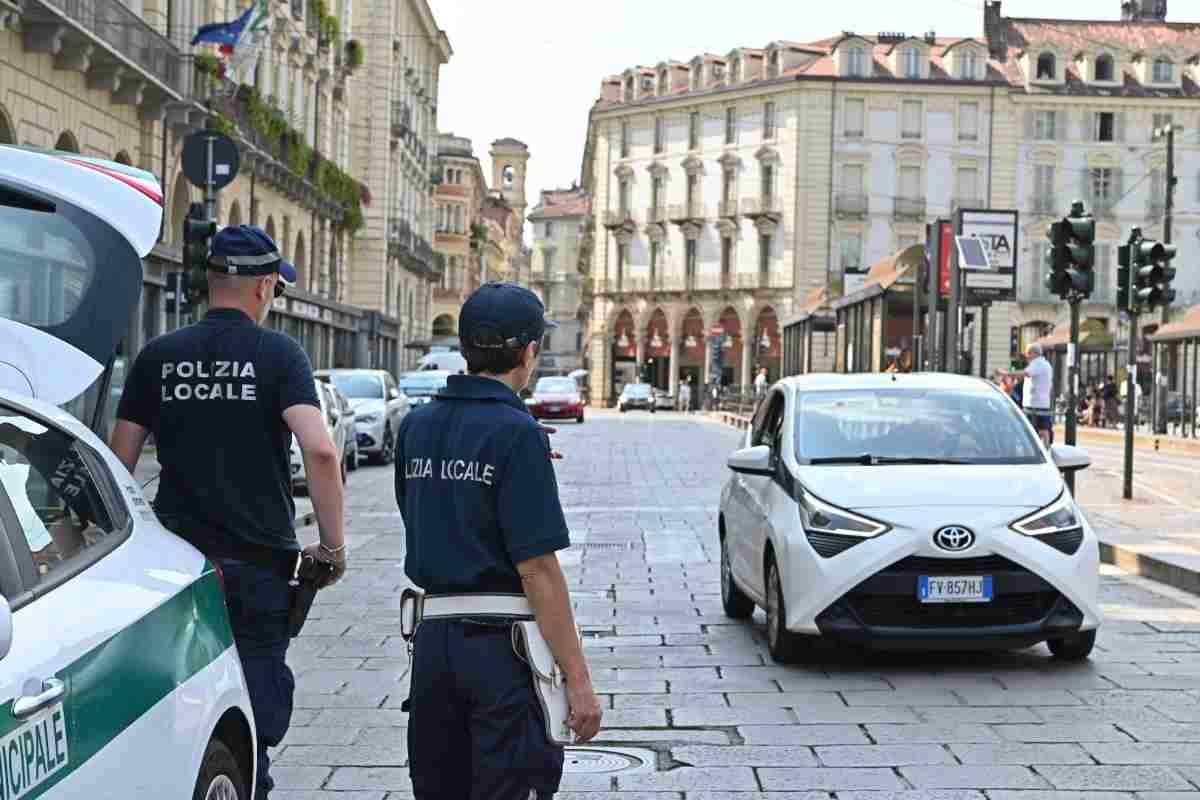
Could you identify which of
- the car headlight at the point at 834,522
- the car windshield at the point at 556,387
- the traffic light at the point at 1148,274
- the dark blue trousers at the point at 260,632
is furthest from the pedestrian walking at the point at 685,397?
the dark blue trousers at the point at 260,632

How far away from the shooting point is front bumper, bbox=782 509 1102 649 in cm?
855

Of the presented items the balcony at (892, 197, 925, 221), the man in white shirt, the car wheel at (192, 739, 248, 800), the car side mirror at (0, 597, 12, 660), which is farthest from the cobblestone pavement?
the balcony at (892, 197, 925, 221)

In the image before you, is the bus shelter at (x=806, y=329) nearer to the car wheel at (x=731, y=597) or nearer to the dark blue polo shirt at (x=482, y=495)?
the car wheel at (x=731, y=597)

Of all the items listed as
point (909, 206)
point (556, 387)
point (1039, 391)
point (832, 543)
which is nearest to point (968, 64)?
point (909, 206)

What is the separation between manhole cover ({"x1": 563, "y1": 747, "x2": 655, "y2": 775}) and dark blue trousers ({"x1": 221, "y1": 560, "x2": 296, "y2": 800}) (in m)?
1.87

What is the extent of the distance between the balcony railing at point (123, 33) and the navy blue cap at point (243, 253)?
59.3 feet

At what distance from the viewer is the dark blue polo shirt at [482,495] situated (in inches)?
153

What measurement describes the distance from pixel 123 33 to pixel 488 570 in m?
23.8

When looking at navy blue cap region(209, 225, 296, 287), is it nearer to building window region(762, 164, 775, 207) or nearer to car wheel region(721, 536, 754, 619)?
car wheel region(721, 536, 754, 619)

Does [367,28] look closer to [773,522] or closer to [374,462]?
[374,462]

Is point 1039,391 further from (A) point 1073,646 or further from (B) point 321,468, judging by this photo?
(B) point 321,468

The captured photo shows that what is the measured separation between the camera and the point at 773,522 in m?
9.22

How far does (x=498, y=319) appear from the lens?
4039mm

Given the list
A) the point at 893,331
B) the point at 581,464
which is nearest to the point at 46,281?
the point at 581,464
